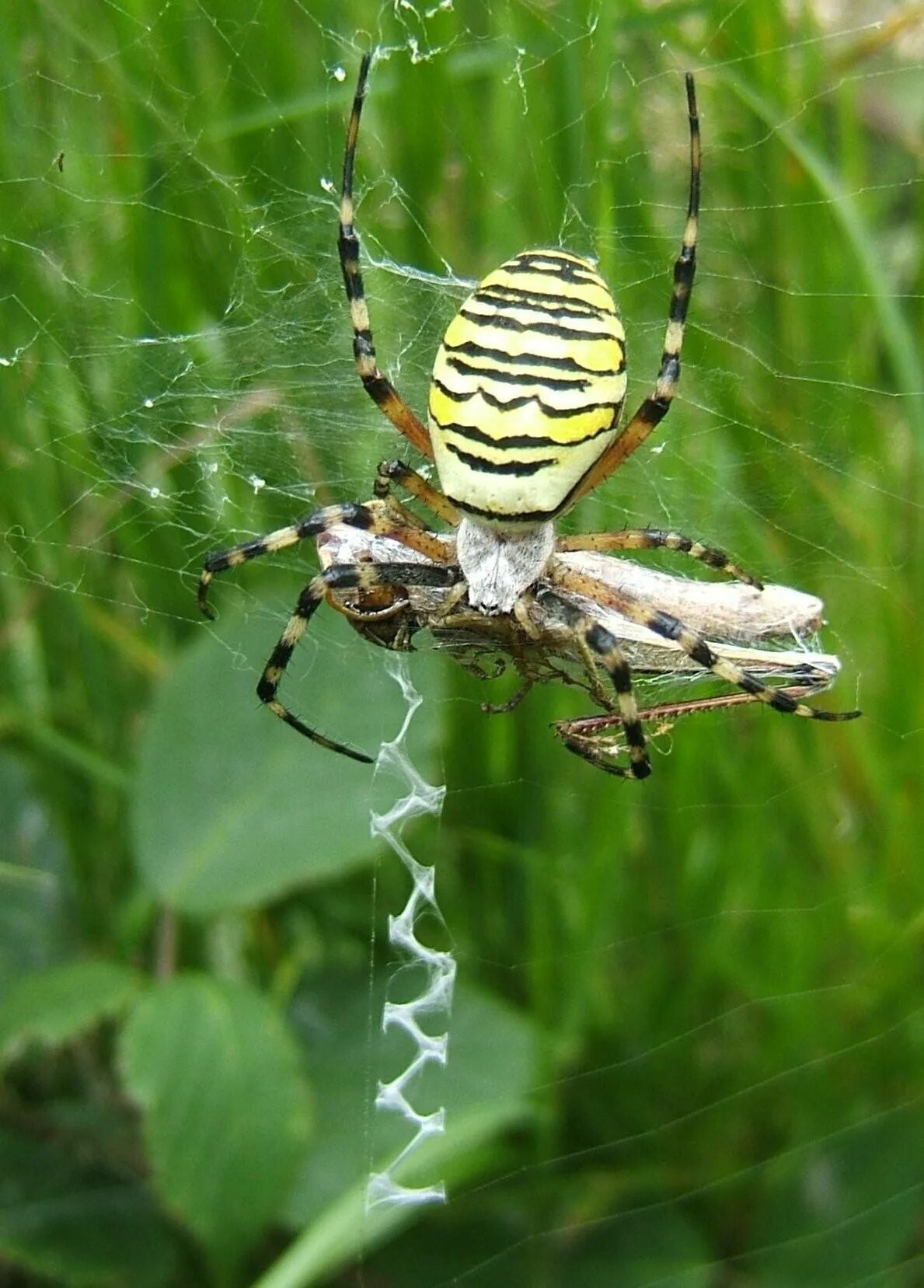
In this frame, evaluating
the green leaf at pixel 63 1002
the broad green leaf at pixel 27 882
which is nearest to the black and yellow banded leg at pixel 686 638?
the green leaf at pixel 63 1002

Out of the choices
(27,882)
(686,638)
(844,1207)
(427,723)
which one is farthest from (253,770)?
(844,1207)

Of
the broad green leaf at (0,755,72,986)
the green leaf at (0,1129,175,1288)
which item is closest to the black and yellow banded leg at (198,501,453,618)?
the broad green leaf at (0,755,72,986)

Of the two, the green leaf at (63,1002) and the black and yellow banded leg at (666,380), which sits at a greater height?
the black and yellow banded leg at (666,380)

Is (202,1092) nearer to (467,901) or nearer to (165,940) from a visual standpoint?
(165,940)

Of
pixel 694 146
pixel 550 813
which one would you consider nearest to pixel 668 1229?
pixel 550 813

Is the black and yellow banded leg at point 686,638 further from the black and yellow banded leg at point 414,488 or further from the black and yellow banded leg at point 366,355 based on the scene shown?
the black and yellow banded leg at point 366,355

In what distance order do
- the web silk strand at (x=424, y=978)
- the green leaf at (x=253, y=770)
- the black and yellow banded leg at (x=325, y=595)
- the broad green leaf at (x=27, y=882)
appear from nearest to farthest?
the black and yellow banded leg at (x=325, y=595), the web silk strand at (x=424, y=978), the green leaf at (x=253, y=770), the broad green leaf at (x=27, y=882)

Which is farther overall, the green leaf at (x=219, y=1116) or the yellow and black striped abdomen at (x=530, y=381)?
the green leaf at (x=219, y=1116)
